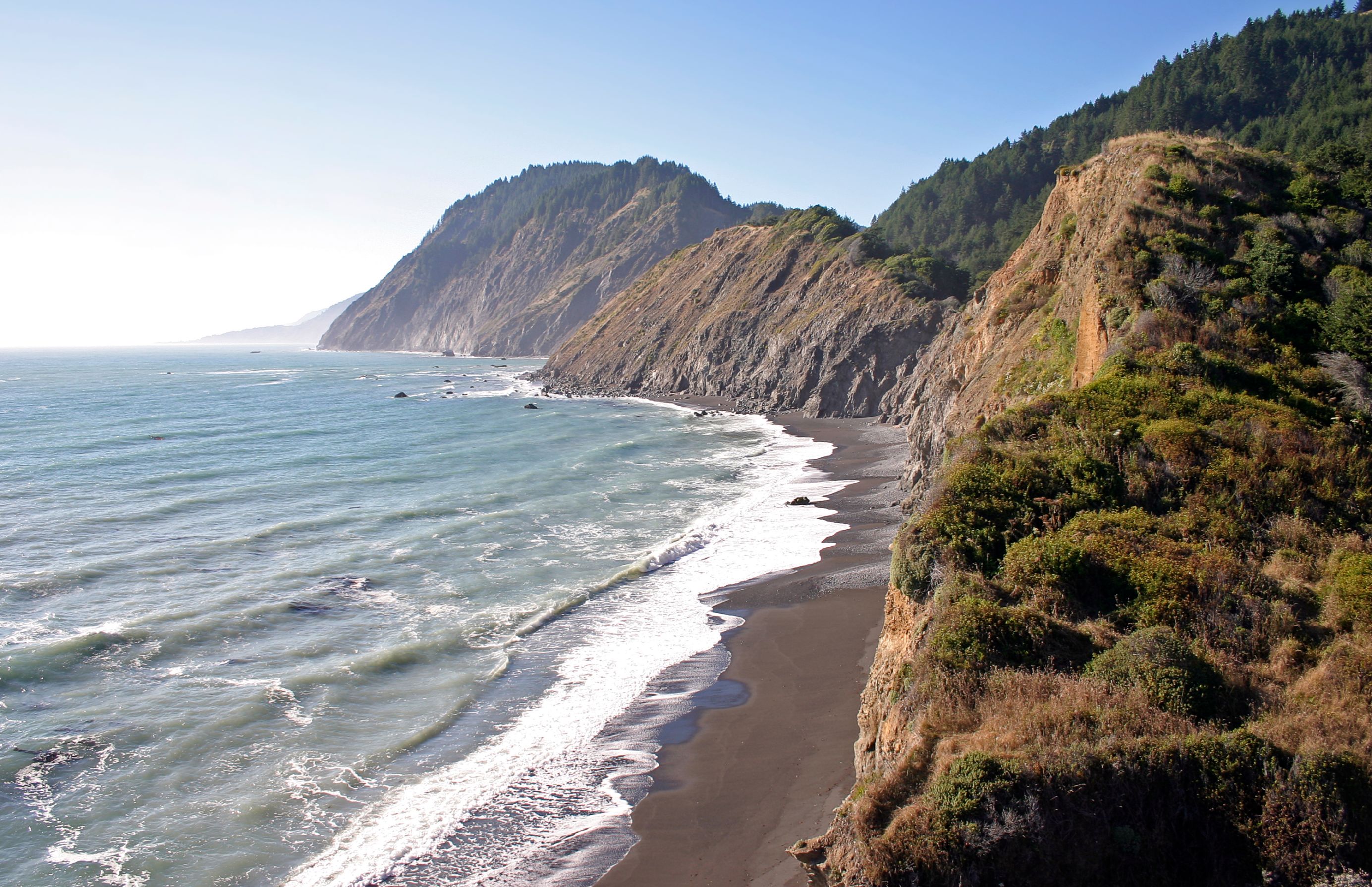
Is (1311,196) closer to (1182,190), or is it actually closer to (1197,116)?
(1182,190)

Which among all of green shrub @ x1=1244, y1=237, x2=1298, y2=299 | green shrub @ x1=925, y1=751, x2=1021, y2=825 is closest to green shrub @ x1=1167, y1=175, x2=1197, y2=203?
green shrub @ x1=1244, y1=237, x2=1298, y2=299

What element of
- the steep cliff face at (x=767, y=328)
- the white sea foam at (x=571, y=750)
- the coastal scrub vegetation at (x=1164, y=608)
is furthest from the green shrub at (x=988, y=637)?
the steep cliff face at (x=767, y=328)

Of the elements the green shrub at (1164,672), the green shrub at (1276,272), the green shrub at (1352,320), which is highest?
the green shrub at (1276,272)

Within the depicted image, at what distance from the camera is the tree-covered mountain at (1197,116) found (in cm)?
6631

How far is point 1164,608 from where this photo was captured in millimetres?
10367

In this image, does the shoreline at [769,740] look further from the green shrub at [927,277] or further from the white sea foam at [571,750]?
the green shrub at [927,277]

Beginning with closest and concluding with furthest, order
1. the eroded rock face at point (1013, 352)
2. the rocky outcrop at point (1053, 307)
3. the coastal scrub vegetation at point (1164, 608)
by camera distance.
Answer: the coastal scrub vegetation at point (1164, 608) → the eroded rock face at point (1013, 352) → the rocky outcrop at point (1053, 307)

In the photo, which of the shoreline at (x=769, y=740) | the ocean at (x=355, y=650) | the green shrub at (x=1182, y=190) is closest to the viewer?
the shoreline at (x=769, y=740)

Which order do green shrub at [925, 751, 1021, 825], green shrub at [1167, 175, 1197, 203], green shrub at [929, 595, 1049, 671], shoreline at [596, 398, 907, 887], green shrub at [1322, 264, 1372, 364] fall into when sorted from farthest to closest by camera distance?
1. green shrub at [1167, 175, 1197, 203]
2. green shrub at [1322, 264, 1372, 364]
3. shoreline at [596, 398, 907, 887]
4. green shrub at [929, 595, 1049, 671]
5. green shrub at [925, 751, 1021, 825]

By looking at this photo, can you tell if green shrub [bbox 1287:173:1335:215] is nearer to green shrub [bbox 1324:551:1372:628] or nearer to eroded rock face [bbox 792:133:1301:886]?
eroded rock face [bbox 792:133:1301:886]

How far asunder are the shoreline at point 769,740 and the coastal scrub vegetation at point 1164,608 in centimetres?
233

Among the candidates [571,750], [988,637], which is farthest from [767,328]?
[988,637]

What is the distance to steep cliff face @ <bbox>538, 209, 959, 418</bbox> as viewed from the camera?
66500mm

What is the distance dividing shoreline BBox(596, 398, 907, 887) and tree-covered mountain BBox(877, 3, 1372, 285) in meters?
56.9
